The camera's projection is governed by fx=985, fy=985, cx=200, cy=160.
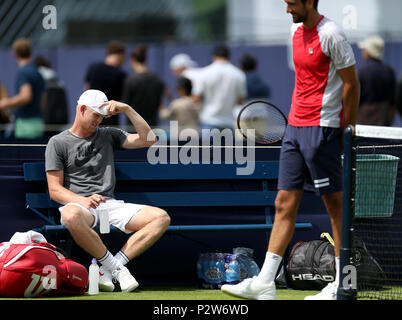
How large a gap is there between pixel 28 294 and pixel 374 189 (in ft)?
7.75

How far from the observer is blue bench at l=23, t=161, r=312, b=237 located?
6.59 metres

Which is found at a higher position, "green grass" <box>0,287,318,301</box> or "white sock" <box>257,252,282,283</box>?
"white sock" <box>257,252,282,283</box>

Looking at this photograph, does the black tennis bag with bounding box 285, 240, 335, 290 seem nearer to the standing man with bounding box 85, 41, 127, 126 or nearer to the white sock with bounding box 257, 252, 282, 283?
the white sock with bounding box 257, 252, 282, 283

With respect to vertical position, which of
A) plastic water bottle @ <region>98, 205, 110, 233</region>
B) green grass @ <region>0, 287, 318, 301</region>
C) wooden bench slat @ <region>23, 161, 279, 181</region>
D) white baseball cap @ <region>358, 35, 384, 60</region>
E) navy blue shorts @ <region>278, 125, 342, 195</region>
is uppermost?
white baseball cap @ <region>358, 35, 384, 60</region>

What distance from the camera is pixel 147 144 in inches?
259

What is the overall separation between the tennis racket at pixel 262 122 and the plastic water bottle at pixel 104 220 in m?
1.49

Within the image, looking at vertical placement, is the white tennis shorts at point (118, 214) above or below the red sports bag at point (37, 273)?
above

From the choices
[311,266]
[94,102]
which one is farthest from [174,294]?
[94,102]

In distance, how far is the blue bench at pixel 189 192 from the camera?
6590mm

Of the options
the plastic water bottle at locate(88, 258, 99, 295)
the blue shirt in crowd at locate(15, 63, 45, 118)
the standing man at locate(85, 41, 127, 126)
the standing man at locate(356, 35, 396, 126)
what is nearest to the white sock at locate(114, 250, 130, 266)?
the plastic water bottle at locate(88, 258, 99, 295)

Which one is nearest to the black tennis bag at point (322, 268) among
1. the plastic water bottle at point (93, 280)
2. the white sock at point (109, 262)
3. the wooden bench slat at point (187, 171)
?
the wooden bench slat at point (187, 171)

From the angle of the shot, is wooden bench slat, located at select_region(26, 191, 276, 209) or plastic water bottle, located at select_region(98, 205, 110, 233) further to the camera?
wooden bench slat, located at select_region(26, 191, 276, 209)

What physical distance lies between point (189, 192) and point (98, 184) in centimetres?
72

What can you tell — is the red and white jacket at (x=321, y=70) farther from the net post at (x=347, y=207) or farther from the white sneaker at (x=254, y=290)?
the white sneaker at (x=254, y=290)
